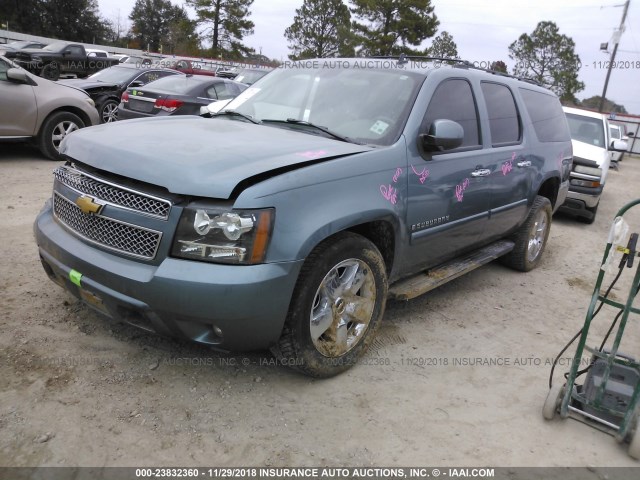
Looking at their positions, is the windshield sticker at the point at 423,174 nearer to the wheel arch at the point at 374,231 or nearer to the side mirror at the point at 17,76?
the wheel arch at the point at 374,231

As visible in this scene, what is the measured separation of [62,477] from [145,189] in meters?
1.37

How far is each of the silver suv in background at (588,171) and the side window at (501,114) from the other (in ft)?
14.0

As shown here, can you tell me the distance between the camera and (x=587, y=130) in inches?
388

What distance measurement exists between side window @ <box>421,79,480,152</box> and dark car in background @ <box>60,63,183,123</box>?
29.7 feet

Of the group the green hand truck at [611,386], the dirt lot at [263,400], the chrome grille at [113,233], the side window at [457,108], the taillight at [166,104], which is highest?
the side window at [457,108]

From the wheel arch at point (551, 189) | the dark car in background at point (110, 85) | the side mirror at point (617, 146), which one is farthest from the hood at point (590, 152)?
the dark car in background at point (110, 85)

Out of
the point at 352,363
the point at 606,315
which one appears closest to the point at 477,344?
the point at 352,363

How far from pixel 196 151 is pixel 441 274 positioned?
6.99ft

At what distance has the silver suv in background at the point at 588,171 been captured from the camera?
8.40 meters

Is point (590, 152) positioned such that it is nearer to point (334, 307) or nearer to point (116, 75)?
point (334, 307)

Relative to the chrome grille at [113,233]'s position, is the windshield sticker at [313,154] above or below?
above

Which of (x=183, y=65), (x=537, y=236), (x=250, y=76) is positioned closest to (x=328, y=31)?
(x=183, y=65)

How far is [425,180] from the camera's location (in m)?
3.49

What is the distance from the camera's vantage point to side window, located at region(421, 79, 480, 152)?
12.1 ft
